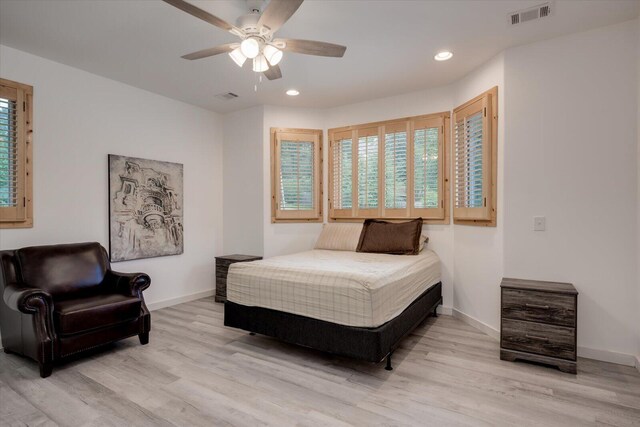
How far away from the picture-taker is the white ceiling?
254 cm

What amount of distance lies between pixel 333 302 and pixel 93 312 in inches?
78.2

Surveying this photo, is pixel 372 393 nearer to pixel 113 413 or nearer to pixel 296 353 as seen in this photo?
pixel 296 353

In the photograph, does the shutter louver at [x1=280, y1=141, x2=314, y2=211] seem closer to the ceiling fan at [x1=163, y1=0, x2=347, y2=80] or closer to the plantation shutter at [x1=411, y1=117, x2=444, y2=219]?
the plantation shutter at [x1=411, y1=117, x2=444, y2=219]

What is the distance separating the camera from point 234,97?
4547 millimetres

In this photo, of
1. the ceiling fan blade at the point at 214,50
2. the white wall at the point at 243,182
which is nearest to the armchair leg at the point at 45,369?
the ceiling fan blade at the point at 214,50

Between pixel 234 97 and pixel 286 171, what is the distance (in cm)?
122

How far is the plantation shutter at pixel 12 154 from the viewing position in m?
3.10

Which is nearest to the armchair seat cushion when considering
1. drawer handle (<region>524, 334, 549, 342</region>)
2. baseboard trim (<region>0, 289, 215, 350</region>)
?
baseboard trim (<region>0, 289, 215, 350</region>)

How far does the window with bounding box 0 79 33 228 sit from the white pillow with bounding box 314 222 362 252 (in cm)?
313

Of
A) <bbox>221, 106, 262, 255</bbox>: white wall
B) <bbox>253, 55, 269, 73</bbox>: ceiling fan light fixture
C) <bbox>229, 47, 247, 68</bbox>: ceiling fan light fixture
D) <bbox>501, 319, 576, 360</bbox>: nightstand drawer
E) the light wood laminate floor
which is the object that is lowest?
the light wood laminate floor

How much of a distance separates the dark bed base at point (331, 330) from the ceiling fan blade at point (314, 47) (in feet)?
→ 6.65

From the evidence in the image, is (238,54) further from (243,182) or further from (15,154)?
(243,182)

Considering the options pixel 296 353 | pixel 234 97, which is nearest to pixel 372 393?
pixel 296 353

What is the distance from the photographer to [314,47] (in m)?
2.45
